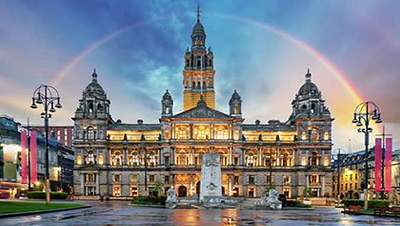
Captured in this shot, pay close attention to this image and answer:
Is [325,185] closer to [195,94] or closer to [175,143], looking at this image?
[175,143]

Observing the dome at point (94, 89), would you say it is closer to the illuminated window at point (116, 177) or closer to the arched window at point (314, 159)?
the illuminated window at point (116, 177)

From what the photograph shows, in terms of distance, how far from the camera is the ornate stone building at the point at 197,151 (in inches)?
4033

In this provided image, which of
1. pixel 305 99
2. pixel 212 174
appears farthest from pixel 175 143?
pixel 212 174

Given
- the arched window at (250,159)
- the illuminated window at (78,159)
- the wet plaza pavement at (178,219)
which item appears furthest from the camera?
the arched window at (250,159)

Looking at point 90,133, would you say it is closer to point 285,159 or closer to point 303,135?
point 285,159

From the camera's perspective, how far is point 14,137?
307 feet

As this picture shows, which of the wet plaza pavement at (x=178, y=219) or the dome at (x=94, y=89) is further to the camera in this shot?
the dome at (x=94, y=89)

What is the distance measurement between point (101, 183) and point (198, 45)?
170ft

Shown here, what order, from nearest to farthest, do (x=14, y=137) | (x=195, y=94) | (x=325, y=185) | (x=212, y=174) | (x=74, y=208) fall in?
(x=74, y=208), (x=212, y=174), (x=14, y=137), (x=325, y=185), (x=195, y=94)

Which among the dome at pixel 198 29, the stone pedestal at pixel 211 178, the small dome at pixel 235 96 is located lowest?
the stone pedestal at pixel 211 178

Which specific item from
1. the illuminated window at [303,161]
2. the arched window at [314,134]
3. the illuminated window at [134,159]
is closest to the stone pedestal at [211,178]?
the illuminated window at [134,159]

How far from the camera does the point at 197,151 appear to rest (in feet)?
338

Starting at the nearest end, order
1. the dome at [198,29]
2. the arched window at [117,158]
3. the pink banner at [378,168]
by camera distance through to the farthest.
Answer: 1. the pink banner at [378,168]
2. the arched window at [117,158]
3. the dome at [198,29]

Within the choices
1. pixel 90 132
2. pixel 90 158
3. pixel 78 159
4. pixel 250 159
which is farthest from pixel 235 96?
pixel 78 159
